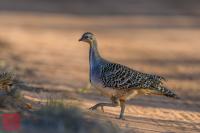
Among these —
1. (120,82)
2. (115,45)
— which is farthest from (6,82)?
(115,45)

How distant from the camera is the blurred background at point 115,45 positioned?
14.0 metres

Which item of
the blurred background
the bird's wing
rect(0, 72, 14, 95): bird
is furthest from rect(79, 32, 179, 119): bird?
rect(0, 72, 14, 95): bird

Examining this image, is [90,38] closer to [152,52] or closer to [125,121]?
[125,121]

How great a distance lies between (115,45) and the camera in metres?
23.7

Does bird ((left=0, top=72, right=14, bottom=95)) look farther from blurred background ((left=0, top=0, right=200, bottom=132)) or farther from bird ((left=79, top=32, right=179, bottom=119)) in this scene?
blurred background ((left=0, top=0, right=200, bottom=132))

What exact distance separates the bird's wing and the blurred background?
556mm

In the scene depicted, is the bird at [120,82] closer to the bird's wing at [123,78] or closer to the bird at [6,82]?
the bird's wing at [123,78]

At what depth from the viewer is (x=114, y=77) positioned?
1154 cm

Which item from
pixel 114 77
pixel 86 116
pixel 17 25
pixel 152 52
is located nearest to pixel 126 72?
A: pixel 114 77

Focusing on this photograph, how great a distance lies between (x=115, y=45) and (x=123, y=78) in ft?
39.9

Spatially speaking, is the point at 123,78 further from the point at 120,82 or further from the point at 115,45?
the point at 115,45

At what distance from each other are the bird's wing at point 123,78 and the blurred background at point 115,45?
0.56 m

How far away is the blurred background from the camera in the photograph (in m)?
14.0

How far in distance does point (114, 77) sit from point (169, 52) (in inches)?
426
